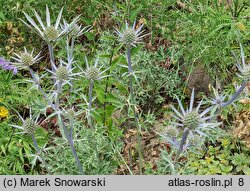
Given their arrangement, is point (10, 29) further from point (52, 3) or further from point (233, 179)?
point (233, 179)

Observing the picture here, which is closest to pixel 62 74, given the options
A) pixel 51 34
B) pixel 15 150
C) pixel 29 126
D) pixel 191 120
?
pixel 51 34

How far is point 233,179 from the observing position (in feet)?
6.63

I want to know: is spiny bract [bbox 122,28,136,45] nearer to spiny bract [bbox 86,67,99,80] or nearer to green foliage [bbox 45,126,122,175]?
spiny bract [bbox 86,67,99,80]

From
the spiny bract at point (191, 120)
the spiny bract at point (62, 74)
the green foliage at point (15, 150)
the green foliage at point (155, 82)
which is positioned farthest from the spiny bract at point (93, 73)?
the green foliage at point (155, 82)

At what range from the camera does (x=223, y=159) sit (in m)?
2.51

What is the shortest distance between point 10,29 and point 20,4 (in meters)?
0.22

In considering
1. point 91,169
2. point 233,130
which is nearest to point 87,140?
point 91,169

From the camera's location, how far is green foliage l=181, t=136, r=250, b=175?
2436 mm

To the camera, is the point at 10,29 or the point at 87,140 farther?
the point at 10,29

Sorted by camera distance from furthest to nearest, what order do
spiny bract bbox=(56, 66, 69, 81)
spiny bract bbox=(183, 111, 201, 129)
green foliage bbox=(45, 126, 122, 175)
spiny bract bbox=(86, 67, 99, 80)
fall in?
green foliage bbox=(45, 126, 122, 175), spiny bract bbox=(86, 67, 99, 80), spiny bract bbox=(56, 66, 69, 81), spiny bract bbox=(183, 111, 201, 129)

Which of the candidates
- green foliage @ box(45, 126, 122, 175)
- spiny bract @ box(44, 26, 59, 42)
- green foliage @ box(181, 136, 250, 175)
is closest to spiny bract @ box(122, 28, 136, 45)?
spiny bract @ box(44, 26, 59, 42)

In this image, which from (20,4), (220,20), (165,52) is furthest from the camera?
(20,4)

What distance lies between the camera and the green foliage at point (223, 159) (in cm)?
244

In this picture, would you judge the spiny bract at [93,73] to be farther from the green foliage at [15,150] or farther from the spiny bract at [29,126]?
the green foliage at [15,150]
